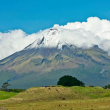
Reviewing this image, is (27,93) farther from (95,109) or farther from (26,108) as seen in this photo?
(95,109)

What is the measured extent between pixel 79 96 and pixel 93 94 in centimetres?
695

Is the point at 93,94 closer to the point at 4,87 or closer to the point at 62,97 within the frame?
the point at 62,97

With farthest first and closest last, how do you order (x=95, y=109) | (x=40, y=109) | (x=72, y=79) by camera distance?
(x=72, y=79)
(x=40, y=109)
(x=95, y=109)

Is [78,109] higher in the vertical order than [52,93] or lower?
lower

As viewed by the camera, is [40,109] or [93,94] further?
[93,94]

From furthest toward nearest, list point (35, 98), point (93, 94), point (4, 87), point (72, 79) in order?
point (4, 87), point (72, 79), point (93, 94), point (35, 98)

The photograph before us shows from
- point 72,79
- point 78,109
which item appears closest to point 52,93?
point 78,109

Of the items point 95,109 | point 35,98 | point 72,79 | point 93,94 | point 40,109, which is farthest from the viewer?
point 72,79

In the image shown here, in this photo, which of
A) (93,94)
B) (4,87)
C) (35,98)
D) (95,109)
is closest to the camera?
(95,109)

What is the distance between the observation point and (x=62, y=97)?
8106 centimetres

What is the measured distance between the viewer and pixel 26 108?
5750 centimetres

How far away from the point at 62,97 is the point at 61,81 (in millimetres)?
68487

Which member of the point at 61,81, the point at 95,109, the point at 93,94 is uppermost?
the point at 61,81

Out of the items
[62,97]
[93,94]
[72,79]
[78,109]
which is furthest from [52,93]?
[72,79]
